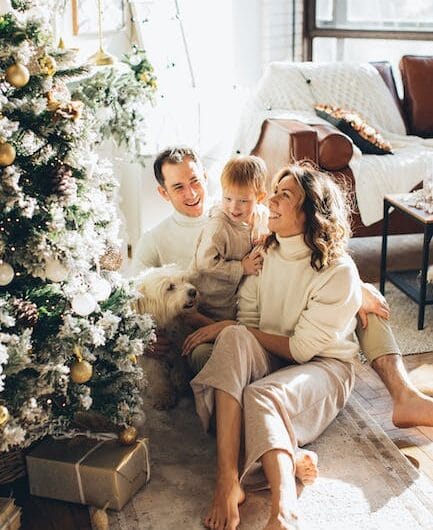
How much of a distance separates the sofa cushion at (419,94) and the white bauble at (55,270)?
11.0ft

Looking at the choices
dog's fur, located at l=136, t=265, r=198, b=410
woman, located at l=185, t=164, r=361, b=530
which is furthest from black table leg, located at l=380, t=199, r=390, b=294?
dog's fur, located at l=136, t=265, r=198, b=410

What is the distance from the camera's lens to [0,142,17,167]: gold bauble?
167 cm

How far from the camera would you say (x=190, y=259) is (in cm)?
276

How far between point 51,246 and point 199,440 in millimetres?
917

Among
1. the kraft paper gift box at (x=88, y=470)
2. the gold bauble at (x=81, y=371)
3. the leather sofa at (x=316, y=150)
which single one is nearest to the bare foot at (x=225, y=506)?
the kraft paper gift box at (x=88, y=470)

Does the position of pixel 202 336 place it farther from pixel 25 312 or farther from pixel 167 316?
pixel 25 312

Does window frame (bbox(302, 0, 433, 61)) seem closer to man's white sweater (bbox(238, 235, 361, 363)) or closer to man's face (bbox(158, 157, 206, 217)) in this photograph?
man's face (bbox(158, 157, 206, 217))

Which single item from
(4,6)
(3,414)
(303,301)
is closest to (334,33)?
(303,301)

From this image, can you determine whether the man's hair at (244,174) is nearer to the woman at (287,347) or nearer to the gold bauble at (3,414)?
the woman at (287,347)

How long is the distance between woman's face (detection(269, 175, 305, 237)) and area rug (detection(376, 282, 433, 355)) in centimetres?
92

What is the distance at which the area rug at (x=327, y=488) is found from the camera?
2.00 metres

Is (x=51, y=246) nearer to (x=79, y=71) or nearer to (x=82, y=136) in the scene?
(x=82, y=136)

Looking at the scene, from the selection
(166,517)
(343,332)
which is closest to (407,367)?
(343,332)

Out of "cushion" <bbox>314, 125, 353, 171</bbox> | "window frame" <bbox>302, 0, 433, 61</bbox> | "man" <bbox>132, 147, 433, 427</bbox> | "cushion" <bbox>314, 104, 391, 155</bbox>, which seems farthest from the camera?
"window frame" <bbox>302, 0, 433, 61</bbox>
